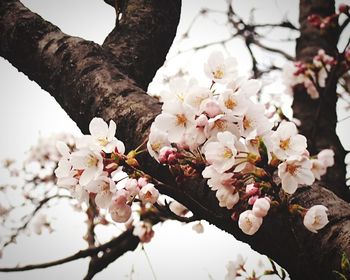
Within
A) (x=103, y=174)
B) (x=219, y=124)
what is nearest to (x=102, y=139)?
(x=103, y=174)

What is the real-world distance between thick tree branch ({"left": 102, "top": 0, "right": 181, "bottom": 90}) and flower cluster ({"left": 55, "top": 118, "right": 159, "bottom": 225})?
1.99 feet

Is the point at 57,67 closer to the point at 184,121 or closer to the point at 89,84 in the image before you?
the point at 89,84

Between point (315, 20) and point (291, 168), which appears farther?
point (315, 20)

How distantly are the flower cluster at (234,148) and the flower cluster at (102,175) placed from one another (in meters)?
0.10

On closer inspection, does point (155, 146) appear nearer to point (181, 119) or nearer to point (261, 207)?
point (181, 119)

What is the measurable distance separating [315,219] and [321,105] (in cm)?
144

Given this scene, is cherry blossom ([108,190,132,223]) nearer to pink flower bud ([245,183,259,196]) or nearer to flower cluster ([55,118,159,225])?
flower cluster ([55,118,159,225])

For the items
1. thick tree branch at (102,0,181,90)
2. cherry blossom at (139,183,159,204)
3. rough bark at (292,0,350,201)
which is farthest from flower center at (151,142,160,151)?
rough bark at (292,0,350,201)

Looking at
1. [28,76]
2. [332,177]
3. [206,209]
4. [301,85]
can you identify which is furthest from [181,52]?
[206,209]

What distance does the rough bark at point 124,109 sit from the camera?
2.65 ft

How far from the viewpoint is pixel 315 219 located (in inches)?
30.9

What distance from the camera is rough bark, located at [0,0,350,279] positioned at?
0.81 metres

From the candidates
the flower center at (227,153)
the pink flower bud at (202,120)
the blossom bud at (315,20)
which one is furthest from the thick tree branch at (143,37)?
the blossom bud at (315,20)

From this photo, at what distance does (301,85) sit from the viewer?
2988mm
